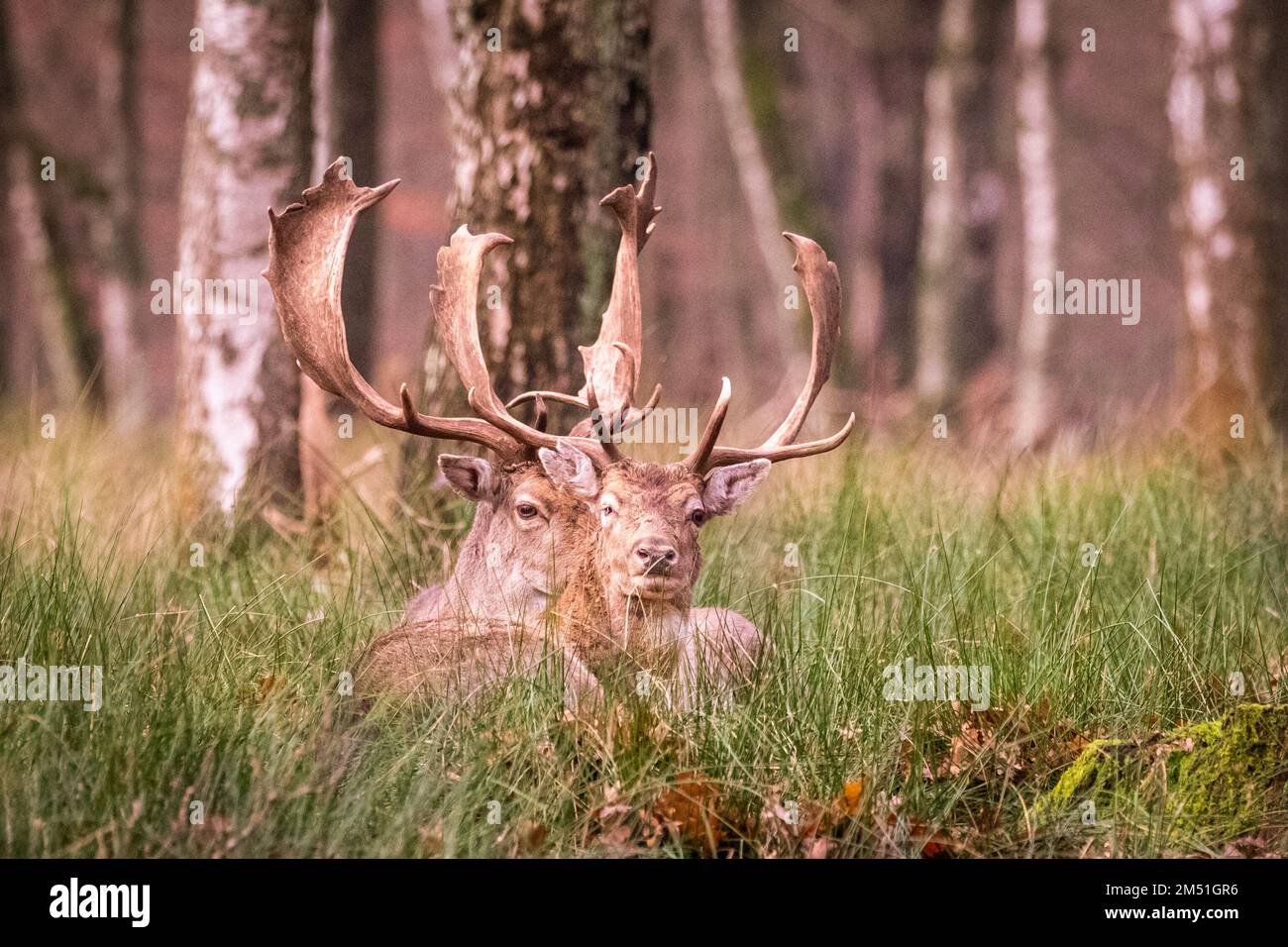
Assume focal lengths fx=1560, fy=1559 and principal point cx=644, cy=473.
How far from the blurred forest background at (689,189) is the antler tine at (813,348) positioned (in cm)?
151

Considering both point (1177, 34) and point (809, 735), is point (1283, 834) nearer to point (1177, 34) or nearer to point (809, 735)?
point (809, 735)

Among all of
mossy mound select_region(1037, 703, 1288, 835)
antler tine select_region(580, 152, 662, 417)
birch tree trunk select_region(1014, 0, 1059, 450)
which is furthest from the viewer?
birch tree trunk select_region(1014, 0, 1059, 450)

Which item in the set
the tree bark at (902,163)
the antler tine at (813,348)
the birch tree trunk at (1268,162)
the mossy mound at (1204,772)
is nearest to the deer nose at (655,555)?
the antler tine at (813,348)

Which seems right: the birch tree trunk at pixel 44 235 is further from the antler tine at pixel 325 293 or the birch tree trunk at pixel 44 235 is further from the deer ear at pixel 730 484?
the deer ear at pixel 730 484

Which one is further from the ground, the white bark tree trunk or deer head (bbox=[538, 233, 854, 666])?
the white bark tree trunk

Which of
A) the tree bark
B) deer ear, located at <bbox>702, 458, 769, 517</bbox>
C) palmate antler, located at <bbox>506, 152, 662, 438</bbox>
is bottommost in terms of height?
deer ear, located at <bbox>702, 458, 769, 517</bbox>

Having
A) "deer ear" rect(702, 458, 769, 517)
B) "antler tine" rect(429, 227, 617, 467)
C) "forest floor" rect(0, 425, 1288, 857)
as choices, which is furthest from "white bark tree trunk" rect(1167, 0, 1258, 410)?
"antler tine" rect(429, 227, 617, 467)

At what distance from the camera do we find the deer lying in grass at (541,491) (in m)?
4.72

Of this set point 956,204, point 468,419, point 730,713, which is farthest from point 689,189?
point 730,713

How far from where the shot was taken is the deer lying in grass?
15.5 ft

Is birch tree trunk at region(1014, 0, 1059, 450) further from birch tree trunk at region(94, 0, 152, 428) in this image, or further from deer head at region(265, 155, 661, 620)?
deer head at region(265, 155, 661, 620)

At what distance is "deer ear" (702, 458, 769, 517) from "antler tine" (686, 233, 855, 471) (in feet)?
0.26

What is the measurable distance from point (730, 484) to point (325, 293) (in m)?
1.48
